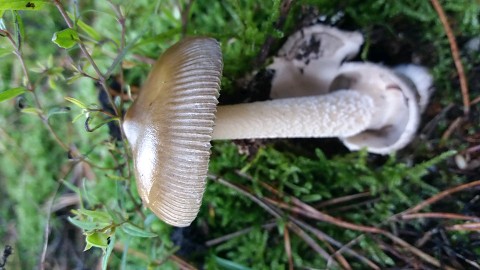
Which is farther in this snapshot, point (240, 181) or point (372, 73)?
point (240, 181)

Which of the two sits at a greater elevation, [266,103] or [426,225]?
[266,103]

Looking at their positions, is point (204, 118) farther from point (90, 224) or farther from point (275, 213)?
point (275, 213)

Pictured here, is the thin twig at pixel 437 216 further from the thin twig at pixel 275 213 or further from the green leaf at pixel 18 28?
the green leaf at pixel 18 28

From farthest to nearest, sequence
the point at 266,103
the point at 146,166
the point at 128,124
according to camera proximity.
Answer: the point at 266,103
the point at 128,124
the point at 146,166

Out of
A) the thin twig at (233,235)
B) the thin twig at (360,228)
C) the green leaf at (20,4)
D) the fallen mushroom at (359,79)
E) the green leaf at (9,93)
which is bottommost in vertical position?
the thin twig at (233,235)

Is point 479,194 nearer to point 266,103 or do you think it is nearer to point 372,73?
point 372,73

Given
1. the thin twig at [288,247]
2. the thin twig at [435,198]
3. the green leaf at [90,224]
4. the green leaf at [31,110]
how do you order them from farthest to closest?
1. the thin twig at [288,247]
2. the thin twig at [435,198]
3. the green leaf at [31,110]
4. the green leaf at [90,224]

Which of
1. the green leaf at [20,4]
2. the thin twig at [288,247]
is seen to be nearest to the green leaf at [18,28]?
the green leaf at [20,4]

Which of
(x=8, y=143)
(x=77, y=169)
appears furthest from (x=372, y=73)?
(x=8, y=143)
